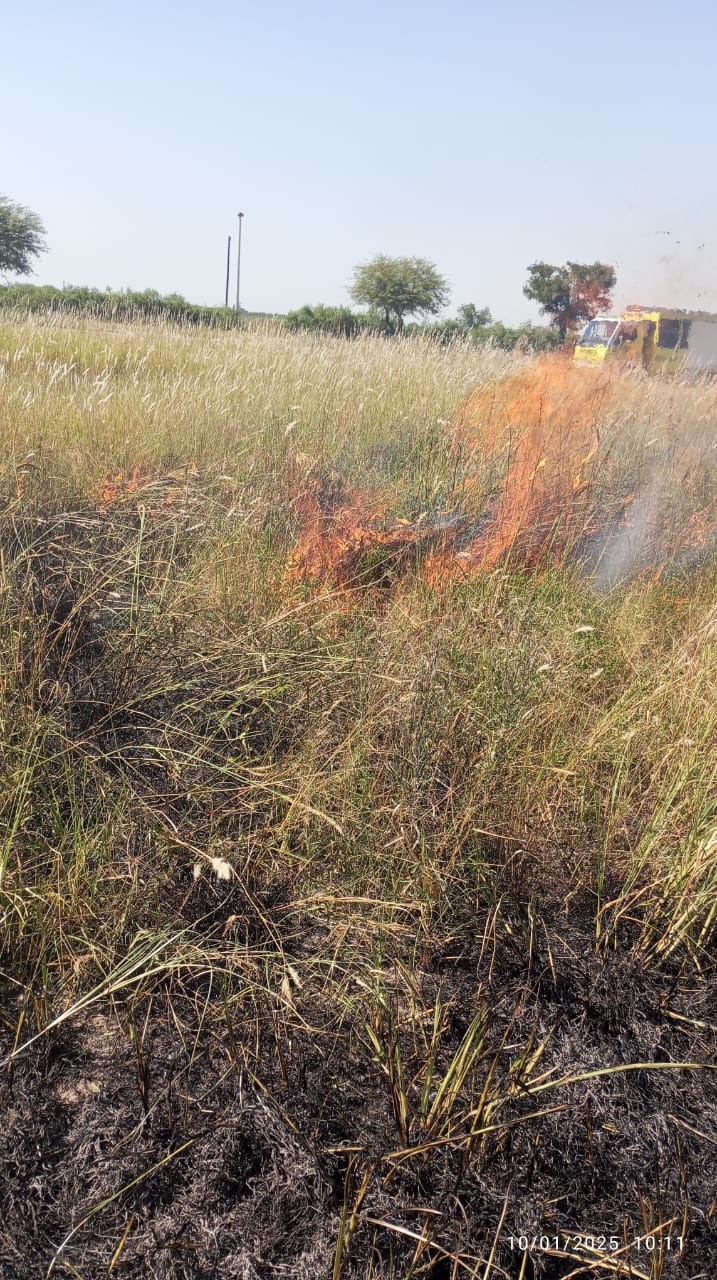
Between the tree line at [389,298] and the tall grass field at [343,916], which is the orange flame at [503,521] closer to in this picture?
the tall grass field at [343,916]

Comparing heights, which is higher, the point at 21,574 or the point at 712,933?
the point at 21,574

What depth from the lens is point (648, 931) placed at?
2.03 meters

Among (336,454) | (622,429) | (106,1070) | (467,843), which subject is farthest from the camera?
(622,429)

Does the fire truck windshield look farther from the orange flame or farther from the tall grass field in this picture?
the tall grass field

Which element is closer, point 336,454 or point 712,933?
point 712,933

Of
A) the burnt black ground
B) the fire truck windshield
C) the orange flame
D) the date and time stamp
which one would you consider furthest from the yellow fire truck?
the date and time stamp

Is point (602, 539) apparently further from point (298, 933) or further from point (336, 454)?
point (298, 933)

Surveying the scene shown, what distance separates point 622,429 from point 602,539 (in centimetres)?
170

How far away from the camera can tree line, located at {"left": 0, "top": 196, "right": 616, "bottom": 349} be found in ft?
72.2

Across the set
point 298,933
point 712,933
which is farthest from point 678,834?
point 298,933

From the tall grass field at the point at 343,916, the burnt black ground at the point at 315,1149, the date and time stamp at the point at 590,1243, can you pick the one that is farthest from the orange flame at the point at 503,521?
the date and time stamp at the point at 590,1243

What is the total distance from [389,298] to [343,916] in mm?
33128

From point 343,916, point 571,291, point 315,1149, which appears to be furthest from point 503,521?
point 571,291

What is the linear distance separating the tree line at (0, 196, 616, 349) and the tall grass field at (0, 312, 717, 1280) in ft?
45.3
